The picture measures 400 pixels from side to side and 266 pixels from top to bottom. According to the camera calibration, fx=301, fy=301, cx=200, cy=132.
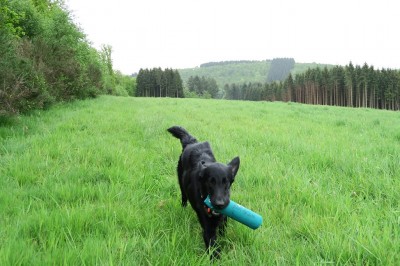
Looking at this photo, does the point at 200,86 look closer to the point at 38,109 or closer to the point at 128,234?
the point at 38,109

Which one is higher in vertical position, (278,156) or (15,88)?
(15,88)

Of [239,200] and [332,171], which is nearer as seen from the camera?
[239,200]

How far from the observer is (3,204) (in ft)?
11.1

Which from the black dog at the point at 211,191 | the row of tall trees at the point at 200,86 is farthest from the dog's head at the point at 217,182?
the row of tall trees at the point at 200,86

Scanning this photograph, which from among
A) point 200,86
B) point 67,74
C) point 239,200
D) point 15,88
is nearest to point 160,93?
point 200,86

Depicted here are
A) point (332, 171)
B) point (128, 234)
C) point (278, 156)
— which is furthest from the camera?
point (278, 156)

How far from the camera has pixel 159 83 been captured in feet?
304

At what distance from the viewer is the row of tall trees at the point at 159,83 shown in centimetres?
9281

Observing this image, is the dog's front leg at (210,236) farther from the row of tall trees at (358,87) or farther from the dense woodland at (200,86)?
the dense woodland at (200,86)

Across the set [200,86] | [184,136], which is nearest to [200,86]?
[200,86]

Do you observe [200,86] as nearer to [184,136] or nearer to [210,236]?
[184,136]

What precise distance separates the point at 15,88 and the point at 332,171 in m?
8.75

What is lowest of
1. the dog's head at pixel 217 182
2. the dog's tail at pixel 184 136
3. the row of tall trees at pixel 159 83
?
the dog's head at pixel 217 182

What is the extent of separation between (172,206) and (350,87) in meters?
73.5
